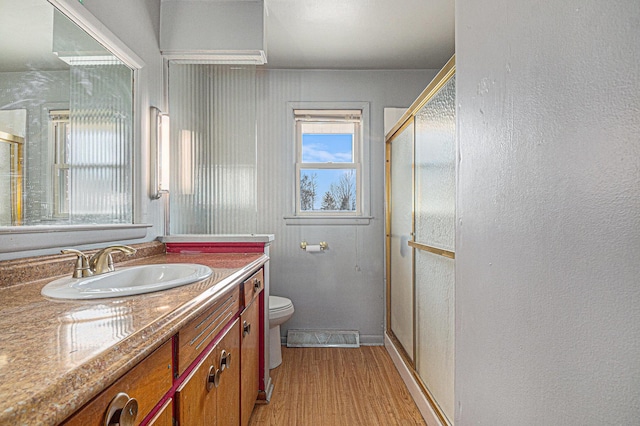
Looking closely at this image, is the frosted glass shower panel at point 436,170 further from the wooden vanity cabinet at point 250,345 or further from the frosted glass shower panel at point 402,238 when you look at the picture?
the wooden vanity cabinet at point 250,345

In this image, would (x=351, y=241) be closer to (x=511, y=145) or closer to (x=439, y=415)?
(x=439, y=415)

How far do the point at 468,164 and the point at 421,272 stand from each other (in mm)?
1115

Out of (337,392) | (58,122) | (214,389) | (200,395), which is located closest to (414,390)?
(337,392)

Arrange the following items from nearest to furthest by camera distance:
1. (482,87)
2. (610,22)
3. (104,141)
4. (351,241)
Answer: (610,22), (482,87), (104,141), (351,241)

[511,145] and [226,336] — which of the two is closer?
[511,145]

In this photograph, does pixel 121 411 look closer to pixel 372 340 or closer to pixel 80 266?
pixel 80 266

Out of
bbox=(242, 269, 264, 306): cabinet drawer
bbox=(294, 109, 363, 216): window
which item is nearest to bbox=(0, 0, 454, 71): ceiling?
bbox=(294, 109, 363, 216): window

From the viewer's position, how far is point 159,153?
210 centimetres

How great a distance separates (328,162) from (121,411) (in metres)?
2.71

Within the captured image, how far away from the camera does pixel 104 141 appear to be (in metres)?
1.61

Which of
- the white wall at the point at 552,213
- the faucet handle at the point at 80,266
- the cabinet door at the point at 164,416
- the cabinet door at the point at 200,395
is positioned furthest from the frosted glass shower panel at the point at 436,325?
the faucet handle at the point at 80,266

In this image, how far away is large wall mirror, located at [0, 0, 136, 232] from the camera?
3.63 ft

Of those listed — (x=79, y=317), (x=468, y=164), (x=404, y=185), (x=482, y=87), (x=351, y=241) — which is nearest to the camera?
(x=79, y=317)

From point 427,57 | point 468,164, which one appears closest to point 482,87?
point 468,164
